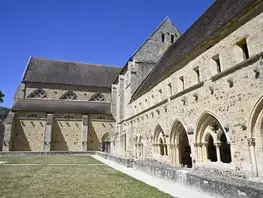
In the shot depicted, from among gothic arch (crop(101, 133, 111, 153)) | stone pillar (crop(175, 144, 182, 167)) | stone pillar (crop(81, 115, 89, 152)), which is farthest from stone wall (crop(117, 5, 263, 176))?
stone pillar (crop(81, 115, 89, 152))

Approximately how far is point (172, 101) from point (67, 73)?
24430 millimetres

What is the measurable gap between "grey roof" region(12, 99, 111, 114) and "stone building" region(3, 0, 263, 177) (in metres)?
0.13

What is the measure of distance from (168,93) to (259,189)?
31.1 ft

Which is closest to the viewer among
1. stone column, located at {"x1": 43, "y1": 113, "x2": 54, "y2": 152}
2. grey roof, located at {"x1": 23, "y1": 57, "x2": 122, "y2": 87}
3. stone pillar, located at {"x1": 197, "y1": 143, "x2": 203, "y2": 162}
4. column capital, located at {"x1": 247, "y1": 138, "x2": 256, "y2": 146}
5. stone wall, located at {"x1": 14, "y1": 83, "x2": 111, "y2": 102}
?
column capital, located at {"x1": 247, "y1": 138, "x2": 256, "y2": 146}

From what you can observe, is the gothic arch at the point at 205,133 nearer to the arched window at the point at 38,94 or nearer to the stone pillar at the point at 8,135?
the stone pillar at the point at 8,135

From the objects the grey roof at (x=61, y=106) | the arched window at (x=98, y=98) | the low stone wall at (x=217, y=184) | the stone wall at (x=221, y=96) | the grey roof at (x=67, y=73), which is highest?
the grey roof at (x=67, y=73)

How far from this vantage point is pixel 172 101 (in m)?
12.8

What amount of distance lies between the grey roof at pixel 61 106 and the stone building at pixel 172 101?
13cm

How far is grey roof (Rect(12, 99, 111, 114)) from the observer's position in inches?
1077

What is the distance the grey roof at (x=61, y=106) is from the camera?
2736 cm

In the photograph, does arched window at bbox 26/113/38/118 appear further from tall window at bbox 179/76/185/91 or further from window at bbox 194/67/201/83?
window at bbox 194/67/201/83

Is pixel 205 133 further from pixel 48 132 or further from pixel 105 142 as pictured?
pixel 48 132

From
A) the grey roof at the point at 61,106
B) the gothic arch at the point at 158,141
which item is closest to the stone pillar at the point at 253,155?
the gothic arch at the point at 158,141

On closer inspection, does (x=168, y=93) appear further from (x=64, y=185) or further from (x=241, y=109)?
(x=64, y=185)
